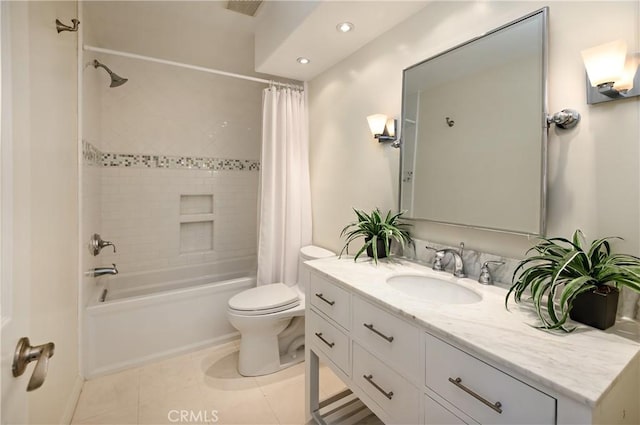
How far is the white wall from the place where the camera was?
0.97 metres

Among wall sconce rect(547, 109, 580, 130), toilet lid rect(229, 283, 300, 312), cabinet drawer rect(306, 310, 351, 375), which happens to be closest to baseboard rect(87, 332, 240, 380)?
toilet lid rect(229, 283, 300, 312)

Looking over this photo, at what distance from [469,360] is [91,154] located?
2.60m

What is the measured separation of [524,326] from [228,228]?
2825 mm

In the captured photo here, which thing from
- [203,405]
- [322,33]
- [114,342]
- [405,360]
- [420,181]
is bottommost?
[203,405]

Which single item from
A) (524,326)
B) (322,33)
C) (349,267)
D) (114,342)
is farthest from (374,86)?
(114,342)

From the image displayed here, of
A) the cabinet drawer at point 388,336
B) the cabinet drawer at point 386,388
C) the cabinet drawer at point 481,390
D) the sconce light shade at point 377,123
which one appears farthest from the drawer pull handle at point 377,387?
the sconce light shade at point 377,123

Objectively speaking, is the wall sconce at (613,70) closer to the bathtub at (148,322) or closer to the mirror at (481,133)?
the mirror at (481,133)

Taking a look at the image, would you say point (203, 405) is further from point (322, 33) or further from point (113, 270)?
point (322, 33)

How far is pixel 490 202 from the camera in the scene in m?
1.30

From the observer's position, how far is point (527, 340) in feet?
2.62

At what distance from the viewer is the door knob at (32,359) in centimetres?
61

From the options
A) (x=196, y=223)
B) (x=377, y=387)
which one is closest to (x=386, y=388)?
(x=377, y=387)

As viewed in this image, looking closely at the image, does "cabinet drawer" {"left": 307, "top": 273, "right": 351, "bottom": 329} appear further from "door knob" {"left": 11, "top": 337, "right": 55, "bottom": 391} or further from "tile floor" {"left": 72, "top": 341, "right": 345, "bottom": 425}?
"door knob" {"left": 11, "top": 337, "right": 55, "bottom": 391}

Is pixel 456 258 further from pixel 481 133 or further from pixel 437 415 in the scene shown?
pixel 437 415
